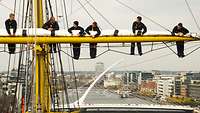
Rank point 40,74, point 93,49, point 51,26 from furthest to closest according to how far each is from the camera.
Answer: point 93,49, point 51,26, point 40,74

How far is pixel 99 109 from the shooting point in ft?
283

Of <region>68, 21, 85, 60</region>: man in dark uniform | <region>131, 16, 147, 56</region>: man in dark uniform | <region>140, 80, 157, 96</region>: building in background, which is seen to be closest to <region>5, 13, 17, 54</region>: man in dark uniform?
<region>68, 21, 85, 60</region>: man in dark uniform

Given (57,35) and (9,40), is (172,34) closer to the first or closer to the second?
(57,35)

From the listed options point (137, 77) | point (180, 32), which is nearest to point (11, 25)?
point (180, 32)

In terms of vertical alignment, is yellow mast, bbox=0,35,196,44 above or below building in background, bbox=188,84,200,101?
above

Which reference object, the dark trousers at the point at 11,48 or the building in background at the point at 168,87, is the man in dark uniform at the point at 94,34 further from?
the building in background at the point at 168,87

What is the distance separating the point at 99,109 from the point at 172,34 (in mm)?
76715

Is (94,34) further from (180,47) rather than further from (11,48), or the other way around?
(180,47)

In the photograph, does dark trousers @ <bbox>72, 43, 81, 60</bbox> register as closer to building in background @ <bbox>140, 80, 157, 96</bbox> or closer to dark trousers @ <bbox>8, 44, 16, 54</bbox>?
dark trousers @ <bbox>8, 44, 16, 54</bbox>

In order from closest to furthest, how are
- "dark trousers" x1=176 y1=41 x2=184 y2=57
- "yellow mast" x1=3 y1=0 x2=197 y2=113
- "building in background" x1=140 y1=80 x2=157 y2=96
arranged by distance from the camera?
"yellow mast" x1=3 y1=0 x2=197 y2=113 < "dark trousers" x1=176 y1=41 x2=184 y2=57 < "building in background" x1=140 y1=80 x2=157 y2=96

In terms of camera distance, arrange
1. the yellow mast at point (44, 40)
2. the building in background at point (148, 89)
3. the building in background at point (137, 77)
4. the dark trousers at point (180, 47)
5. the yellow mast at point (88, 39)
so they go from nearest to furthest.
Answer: the yellow mast at point (44, 40), the yellow mast at point (88, 39), the dark trousers at point (180, 47), the building in background at point (148, 89), the building in background at point (137, 77)

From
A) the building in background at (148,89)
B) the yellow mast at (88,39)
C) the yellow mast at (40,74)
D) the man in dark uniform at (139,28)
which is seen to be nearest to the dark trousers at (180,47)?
the yellow mast at (88,39)

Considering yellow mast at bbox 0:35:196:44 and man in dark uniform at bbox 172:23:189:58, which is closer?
yellow mast at bbox 0:35:196:44

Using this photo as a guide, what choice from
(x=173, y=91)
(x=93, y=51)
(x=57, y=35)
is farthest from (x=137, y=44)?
(x=173, y=91)
